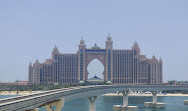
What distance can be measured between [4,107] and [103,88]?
80476mm

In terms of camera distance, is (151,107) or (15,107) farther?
(151,107)

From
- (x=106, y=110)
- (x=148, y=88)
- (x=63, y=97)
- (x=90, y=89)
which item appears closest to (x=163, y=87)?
(x=148, y=88)

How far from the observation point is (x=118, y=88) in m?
160

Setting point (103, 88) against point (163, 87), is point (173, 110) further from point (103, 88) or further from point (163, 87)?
point (103, 88)

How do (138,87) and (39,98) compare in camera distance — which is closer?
(39,98)

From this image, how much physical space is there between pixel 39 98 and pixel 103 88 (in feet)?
212

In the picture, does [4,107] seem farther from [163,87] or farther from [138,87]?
[163,87]

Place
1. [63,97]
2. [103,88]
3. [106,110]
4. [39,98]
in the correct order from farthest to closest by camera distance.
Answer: [106,110], [103,88], [63,97], [39,98]

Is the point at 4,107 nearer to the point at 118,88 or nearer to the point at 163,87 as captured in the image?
the point at 118,88

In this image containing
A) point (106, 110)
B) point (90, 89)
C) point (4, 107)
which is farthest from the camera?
point (106, 110)

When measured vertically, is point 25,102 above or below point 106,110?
above

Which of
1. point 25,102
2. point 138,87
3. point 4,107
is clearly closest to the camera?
point 4,107

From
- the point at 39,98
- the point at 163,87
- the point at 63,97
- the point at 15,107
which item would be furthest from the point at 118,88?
the point at 15,107

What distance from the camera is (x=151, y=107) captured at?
184 metres
